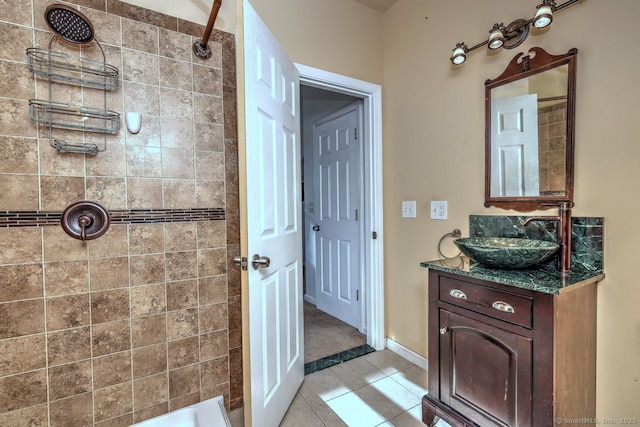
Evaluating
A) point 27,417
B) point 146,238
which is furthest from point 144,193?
point 27,417

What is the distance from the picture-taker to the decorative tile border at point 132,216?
1.21 meters

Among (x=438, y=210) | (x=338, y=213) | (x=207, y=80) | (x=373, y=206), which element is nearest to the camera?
(x=207, y=80)

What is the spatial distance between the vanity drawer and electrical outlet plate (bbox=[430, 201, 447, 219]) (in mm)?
582

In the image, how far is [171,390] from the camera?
153 centimetres

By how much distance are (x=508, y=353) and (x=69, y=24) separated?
2.31m

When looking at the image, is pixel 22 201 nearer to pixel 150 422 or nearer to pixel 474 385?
pixel 150 422

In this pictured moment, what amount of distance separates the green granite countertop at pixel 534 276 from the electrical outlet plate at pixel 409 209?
705 millimetres

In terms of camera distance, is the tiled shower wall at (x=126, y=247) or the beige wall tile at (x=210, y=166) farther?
the beige wall tile at (x=210, y=166)

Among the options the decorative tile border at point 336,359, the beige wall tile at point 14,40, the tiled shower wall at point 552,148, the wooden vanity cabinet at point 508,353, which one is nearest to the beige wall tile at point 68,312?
the beige wall tile at point 14,40

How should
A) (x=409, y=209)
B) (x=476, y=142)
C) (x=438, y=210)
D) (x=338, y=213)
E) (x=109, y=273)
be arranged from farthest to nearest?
(x=338, y=213)
(x=409, y=209)
(x=438, y=210)
(x=476, y=142)
(x=109, y=273)

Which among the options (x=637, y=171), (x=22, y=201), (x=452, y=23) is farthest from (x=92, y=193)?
(x=637, y=171)

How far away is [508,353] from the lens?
1.21 m

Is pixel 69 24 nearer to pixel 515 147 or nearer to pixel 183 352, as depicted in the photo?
pixel 183 352

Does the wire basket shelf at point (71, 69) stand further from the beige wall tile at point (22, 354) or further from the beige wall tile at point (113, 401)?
the beige wall tile at point (113, 401)
